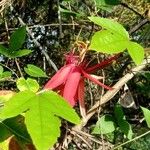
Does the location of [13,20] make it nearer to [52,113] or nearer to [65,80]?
[65,80]

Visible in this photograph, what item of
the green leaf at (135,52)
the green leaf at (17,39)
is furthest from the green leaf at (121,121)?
the green leaf at (135,52)

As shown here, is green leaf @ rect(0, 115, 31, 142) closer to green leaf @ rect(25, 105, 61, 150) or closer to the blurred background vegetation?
green leaf @ rect(25, 105, 61, 150)

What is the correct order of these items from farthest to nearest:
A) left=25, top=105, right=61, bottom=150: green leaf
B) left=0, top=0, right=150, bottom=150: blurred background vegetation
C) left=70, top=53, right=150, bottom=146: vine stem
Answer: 1. left=0, top=0, right=150, bottom=150: blurred background vegetation
2. left=70, top=53, right=150, bottom=146: vine stem
3. left=25, top=105, right=61, bottom=150: green leaf

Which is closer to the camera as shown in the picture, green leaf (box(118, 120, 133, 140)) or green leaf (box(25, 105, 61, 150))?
green leaf (box(25, 105, 61, 150))

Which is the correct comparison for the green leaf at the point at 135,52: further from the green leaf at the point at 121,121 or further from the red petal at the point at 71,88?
the green leaf at the point at 121,121

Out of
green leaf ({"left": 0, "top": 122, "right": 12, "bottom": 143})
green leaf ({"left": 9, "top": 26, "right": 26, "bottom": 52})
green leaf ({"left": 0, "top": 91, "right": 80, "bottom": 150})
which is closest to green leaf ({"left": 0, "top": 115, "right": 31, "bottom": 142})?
green leaf ({"left": 0, "top": 122, "right": 12, "bottom": 143})

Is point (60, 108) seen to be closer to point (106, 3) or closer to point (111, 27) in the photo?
point (111, 27)
